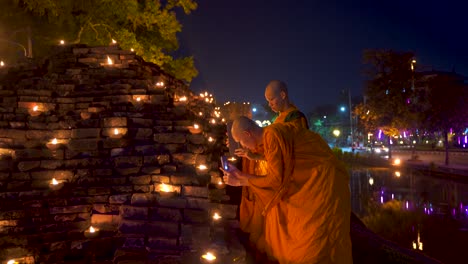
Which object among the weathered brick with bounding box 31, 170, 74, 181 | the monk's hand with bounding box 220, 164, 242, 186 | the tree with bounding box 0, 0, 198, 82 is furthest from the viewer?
the tree with bounding box 0, 0, 198, 82

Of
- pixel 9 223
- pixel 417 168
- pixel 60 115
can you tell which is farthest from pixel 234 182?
pixel 417 168

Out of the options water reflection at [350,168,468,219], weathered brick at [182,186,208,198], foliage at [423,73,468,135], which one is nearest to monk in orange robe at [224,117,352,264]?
weathered brick at [182,186,208,198]

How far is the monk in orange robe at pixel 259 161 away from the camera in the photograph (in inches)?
157

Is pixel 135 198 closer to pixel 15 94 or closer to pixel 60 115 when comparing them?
pixel 60 115

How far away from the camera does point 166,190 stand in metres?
4.76

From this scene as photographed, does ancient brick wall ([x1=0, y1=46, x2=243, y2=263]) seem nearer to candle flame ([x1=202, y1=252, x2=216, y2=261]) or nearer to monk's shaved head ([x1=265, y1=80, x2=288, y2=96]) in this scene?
candle flame ([x1=202, y1=252, x2=216, y2=261])

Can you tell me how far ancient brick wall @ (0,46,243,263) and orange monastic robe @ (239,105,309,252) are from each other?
271 millimetres

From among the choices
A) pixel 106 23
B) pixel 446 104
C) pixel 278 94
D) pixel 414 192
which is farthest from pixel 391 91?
pixel 278 94

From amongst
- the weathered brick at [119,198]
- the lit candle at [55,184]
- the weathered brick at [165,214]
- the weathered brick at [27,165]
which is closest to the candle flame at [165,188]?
the weathered brick at [119,198]

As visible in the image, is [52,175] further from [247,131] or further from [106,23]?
[106,23]

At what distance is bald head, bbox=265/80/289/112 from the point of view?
4023 mm

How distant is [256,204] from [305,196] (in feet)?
3.55

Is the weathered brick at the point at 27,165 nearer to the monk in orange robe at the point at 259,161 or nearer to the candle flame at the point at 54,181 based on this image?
the candle flame at the point at 54,181

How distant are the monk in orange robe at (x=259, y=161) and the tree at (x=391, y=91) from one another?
20662 mm
